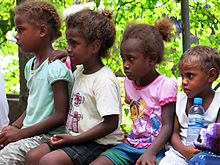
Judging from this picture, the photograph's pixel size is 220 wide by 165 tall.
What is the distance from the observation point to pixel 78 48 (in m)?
2.91

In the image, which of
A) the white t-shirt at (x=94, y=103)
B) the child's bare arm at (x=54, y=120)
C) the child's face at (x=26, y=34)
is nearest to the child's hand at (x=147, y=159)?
the white t-shirt at (x=94, y=103)

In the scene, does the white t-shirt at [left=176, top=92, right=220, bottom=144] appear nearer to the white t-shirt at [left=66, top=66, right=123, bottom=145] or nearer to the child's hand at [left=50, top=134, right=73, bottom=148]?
the white t-shirt at [left=66, top=66, right=123, bottom=145]

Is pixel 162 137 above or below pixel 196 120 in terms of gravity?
below

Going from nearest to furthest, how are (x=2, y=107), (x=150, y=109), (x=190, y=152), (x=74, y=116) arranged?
(x=190, y=152) < (x=150, y=109) < (x=74, y=116) < (x=2, y=107)

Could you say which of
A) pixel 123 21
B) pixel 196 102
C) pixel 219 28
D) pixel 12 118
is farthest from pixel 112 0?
pixel 12 118

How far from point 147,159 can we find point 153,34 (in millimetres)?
939

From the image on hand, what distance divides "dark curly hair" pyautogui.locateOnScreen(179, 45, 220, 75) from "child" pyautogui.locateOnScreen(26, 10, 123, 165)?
611 millimetres

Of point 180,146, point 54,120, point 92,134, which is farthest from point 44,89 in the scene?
point 180,146

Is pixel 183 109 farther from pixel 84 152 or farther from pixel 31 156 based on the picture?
pixel 31 156

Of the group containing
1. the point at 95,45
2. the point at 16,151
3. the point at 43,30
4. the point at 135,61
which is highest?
the point at 43,30

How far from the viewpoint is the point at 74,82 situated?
3072mm

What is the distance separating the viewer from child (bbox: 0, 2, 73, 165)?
297cm

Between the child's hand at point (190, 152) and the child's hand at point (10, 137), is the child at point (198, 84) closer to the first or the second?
the child's hand at point (190, 152)

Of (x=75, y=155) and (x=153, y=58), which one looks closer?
(x=75, y=155)
